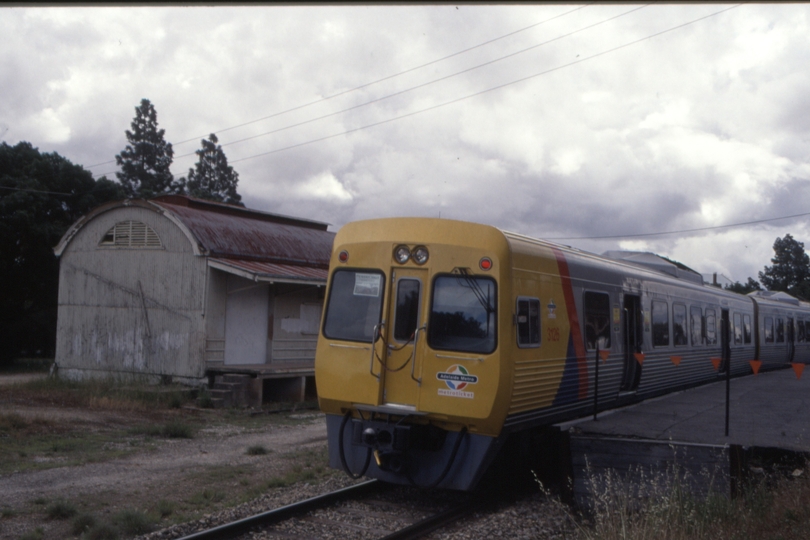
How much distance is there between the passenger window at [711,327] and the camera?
16.4 metres

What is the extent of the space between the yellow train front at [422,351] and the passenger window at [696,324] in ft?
26.5

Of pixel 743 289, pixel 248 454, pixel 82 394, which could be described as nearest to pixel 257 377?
pixel 82 394

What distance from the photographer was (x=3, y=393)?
16812mm

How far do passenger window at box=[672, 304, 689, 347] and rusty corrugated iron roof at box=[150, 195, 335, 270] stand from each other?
10271 millimetres

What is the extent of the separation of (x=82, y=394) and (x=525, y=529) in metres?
12.1

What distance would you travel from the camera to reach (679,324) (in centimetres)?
1434

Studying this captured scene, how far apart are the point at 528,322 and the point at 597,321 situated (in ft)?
8.39

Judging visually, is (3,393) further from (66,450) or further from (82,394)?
(66,450)

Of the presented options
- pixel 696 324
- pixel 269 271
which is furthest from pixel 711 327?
pixel 269 271

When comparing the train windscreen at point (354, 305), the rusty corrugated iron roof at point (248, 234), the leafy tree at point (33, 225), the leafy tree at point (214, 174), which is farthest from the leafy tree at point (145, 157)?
the train windscreen at point (354, 305)

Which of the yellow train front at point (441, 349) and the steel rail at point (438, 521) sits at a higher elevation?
the yellow train front at point (441, 349)

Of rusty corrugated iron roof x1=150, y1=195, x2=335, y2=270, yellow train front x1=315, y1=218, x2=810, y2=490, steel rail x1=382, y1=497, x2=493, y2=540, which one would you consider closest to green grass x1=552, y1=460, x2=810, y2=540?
steel rail x1=382, y1=497, x2=493, y2=540

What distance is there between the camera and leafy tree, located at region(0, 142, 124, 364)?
25766 mm

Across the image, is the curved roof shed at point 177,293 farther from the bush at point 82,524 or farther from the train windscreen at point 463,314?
the bush at point 82,524
